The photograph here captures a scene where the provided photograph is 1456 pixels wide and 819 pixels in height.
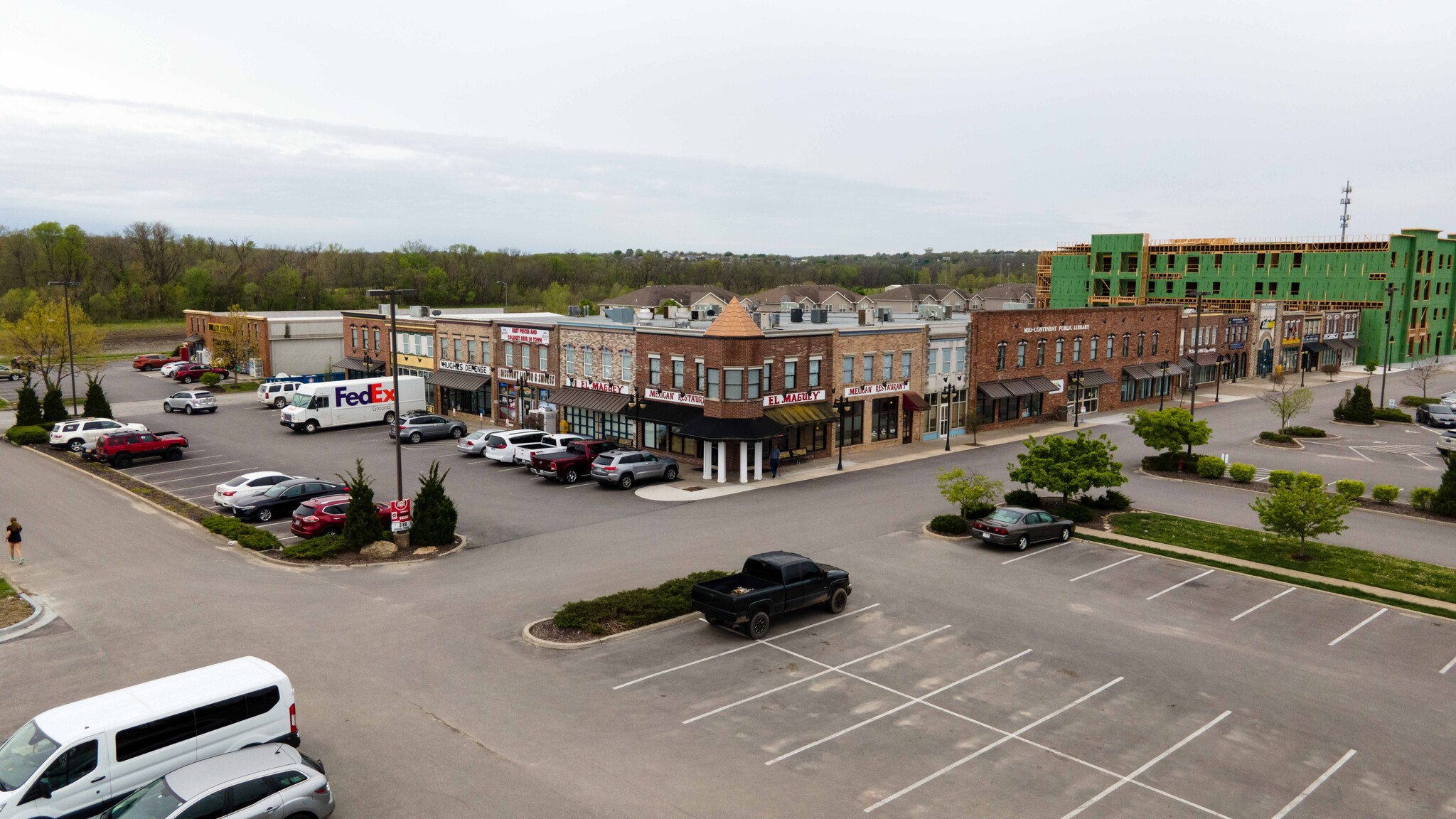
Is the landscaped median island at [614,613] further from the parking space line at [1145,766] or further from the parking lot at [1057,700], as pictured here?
the parking space line at [1145,766]

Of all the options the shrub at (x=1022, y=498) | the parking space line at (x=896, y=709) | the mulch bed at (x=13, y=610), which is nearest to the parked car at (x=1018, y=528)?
the shrub at (x=1022, y=498)

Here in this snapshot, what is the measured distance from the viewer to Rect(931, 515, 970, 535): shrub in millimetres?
31969

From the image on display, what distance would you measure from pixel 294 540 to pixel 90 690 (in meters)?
12.9

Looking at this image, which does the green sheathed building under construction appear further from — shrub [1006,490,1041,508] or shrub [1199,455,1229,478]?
shrub [1006,490,1041,508]

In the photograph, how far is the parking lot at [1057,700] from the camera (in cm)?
1527

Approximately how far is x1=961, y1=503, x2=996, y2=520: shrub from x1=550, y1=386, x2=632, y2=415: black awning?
65.7 feet

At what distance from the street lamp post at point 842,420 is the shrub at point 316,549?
23.1m

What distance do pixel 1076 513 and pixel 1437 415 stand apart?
133 feet

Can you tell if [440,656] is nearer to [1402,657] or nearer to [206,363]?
[1402,657]

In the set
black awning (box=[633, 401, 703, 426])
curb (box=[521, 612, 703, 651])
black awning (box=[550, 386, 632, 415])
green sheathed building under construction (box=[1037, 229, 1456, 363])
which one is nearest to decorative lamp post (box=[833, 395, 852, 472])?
black awning (box=[633, 401, 703, 426])

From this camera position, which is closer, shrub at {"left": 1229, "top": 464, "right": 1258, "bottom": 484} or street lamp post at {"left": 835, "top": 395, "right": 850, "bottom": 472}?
shrub at {"left": 1229, "top": 464, "right": 1258, "bottom": 484}

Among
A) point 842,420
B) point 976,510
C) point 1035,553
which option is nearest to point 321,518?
point 976,510

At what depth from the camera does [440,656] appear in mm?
20453

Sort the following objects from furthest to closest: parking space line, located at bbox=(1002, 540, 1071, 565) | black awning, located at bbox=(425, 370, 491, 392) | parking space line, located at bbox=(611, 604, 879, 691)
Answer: black awning, located at bbox=(425, 370, 491, 392) < parking space line, located at bbox=(1002, 540, 1071, 565) < parking space line, located at bbox=(611, 604, 879, 691)
